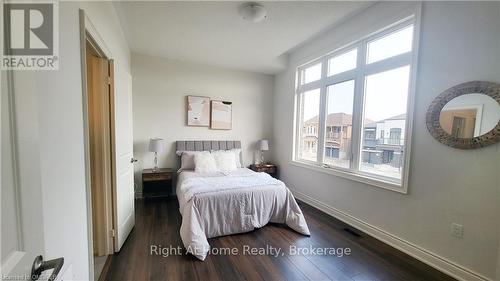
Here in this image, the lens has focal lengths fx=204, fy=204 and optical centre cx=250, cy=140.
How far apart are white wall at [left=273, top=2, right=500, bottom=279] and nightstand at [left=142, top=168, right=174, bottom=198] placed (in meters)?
3.14

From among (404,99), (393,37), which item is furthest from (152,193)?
(393,37)

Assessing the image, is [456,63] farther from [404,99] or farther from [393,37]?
[393,37]

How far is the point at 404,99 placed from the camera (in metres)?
2.31

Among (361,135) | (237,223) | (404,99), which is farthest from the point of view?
(361,135)

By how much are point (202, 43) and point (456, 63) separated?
10.3 feet

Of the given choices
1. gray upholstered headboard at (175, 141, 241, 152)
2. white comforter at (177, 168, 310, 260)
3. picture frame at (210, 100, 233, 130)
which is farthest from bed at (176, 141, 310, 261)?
picture frame at (210, 100, 233, 130)

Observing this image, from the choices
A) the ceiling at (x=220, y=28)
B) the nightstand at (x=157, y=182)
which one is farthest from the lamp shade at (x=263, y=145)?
the nightstand at (x=157, y=182)

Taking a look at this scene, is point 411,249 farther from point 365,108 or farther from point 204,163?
point 204,163

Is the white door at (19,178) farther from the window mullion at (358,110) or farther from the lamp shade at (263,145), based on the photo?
the lamp shade at (263,145)

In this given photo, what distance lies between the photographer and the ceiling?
241cm

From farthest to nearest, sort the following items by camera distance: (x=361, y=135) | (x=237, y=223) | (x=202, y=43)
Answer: (x=202, y=43)
(x=361, y=135)
(x=237, y=223)

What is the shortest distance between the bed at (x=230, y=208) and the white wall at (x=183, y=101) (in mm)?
1558

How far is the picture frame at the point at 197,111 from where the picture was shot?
4.11 metres

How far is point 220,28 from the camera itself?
112 inches
